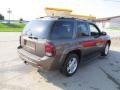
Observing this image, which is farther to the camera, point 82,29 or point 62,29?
point 82,29

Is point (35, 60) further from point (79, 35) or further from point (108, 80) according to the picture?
point (108, 80)

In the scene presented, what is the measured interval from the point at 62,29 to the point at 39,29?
68 cm

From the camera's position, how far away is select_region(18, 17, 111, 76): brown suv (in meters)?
5.07

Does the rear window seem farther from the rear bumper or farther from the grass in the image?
the grass

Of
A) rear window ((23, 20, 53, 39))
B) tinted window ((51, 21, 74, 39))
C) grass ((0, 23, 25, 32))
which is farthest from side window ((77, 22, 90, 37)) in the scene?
grass ((0, 23, 25, 32))

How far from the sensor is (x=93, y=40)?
710cm

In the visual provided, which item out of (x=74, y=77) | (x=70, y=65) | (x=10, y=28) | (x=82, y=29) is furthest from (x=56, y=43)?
(x=10, y=28)

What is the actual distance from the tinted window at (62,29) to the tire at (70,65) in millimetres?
675

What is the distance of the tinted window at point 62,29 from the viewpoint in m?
5.20

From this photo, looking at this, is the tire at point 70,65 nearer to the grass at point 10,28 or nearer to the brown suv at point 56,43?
the brown suv at point 56,43

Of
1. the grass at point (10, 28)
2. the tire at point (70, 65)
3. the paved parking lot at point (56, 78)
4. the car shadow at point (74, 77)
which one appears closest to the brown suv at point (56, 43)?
the tire at point (70, 65)

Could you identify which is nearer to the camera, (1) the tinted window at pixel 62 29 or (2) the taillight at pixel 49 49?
(2) the taillight at pixel 49 49

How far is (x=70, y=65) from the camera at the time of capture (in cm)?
593

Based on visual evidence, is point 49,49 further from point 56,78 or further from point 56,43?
point 56,78
